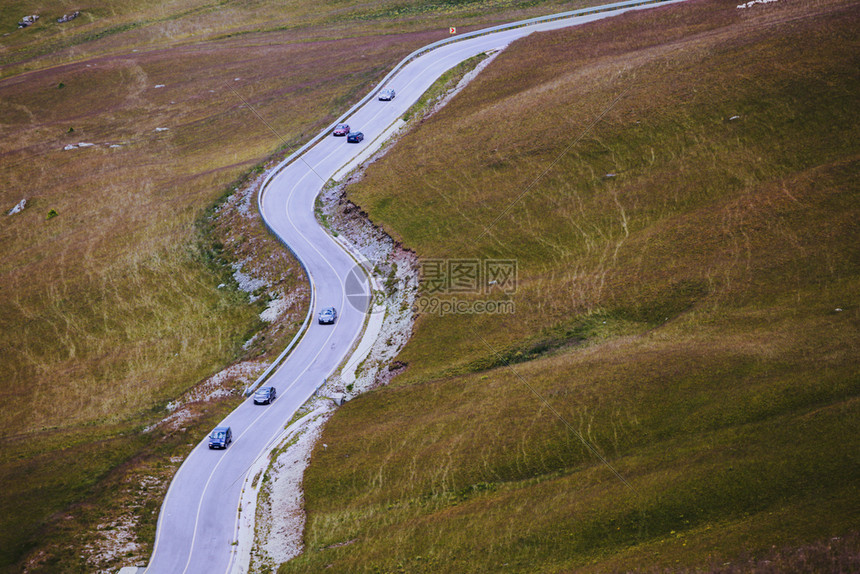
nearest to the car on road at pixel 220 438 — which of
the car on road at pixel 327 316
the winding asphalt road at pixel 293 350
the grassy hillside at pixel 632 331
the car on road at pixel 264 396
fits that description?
the winding asphalt road at pixel 293 350

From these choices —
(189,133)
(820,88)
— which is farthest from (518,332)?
(189,133)

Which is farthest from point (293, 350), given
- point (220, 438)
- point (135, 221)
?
point (135, 221)

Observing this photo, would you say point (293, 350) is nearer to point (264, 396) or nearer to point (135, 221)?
point (264, 396)

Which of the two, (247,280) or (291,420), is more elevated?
(247,280)

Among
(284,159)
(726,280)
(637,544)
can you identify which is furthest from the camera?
(284,159)

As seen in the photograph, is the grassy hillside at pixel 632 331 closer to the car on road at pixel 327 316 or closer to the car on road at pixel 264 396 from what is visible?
the car on road at pixel 264 396

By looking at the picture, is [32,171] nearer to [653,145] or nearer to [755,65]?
[653,145]

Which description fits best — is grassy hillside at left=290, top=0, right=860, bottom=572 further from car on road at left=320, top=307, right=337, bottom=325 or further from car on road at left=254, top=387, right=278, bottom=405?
car on road at left=320, top=307, right=337, bottom=325
